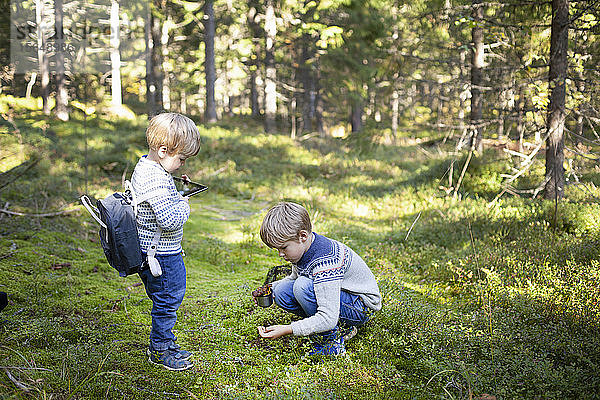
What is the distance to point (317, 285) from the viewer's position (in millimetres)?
3447

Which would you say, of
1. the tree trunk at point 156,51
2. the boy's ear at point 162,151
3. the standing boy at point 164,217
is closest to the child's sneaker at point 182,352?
the standing boy at point 164,217

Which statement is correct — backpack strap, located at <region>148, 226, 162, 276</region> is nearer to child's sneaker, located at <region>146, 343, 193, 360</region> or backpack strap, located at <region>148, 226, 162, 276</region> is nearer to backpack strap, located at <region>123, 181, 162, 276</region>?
backpack strap, located at <region>123, 181, 162, 276</region>

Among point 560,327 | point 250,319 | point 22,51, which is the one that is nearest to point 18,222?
point 250,319

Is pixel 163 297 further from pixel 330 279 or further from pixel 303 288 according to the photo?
pixel 330 279

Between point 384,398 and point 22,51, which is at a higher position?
point 22,51

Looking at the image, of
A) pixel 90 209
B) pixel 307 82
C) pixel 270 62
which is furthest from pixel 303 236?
pixel 307 82

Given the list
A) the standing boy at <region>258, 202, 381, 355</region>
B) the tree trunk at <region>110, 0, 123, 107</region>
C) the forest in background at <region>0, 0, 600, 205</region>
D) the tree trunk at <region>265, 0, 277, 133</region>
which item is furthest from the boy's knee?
the tree trunk at <region>110, 0, 123, 107</region>

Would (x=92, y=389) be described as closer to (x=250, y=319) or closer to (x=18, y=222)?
(x=250, y=319)

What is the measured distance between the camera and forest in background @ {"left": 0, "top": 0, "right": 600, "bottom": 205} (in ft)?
22.5

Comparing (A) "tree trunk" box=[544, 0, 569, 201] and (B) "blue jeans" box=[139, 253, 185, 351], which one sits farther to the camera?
(A) "tree trunk" box=[544, 0, 569, 201]

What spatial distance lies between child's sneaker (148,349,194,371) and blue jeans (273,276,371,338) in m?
0.87

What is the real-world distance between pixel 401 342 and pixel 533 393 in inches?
39.4

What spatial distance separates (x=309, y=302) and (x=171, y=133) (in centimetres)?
167

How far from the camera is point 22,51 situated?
3403 centimetres
